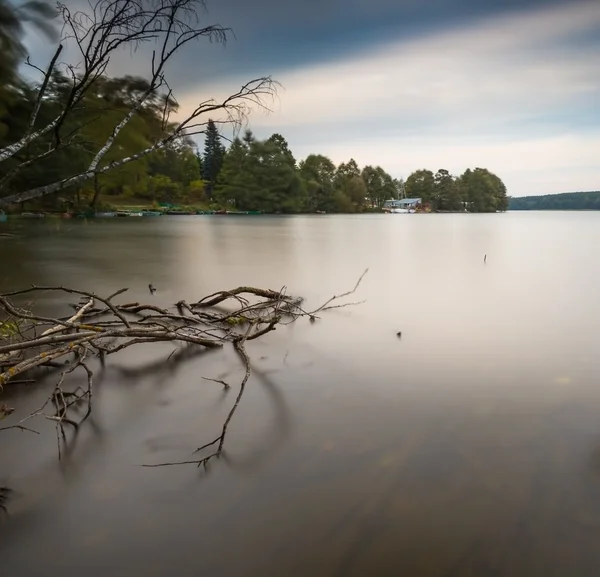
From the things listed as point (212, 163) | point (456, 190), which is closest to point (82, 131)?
point (212, 163)

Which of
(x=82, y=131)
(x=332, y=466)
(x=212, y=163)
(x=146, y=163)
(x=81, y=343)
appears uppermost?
(x=212, y=163)

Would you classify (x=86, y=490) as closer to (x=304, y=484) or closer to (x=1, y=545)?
(x=1, y=545)

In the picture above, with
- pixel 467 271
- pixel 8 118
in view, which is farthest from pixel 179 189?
pixel 467 271

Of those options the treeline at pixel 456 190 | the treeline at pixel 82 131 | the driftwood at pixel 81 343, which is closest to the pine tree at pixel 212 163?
the treeline at pixel 82 131

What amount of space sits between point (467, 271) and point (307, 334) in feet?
32.4

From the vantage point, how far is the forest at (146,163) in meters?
2.72

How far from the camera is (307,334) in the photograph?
695 cm

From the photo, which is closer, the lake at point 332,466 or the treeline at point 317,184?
the lake at point 332,466

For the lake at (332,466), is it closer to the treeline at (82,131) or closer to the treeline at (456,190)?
the treeline at (82,131)

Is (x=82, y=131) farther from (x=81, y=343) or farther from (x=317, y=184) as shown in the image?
(x=317, y=184)

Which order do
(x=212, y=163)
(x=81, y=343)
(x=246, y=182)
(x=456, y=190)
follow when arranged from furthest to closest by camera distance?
(x=456, y=190)
(x=212, y=163)
(x=246, y=182)
(x=81, y=343)

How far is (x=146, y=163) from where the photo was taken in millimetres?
32781

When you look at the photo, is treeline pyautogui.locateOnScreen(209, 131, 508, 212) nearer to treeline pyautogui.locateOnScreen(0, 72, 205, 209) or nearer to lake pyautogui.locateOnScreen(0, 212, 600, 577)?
treeline pyautogui.locateOnScreen(0, 72, 205, 209)

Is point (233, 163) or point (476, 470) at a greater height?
point (233, 163)
